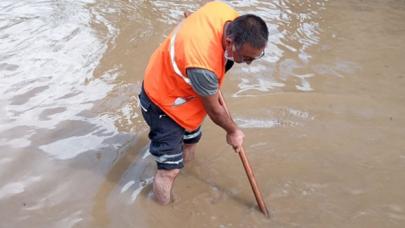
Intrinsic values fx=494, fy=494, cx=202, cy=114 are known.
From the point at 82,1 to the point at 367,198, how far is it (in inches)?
189

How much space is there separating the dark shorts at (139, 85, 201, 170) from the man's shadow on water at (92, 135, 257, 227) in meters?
0.38

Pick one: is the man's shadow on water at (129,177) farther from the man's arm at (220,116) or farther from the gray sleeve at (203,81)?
the gray sleeve at (203,81)

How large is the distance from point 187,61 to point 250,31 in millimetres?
371

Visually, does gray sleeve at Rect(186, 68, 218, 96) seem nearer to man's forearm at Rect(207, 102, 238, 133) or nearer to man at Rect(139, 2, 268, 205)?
man at Rect(139, 2, 268, 205)

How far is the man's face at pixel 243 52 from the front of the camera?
2587 millimetres

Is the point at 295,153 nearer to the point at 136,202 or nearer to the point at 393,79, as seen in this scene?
the point at 136,202

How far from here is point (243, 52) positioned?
2.62 m

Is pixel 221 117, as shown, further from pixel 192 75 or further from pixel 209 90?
pixel 192 75

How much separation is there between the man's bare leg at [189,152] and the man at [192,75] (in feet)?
1.30

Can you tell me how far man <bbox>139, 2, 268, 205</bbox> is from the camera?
2.62 meters

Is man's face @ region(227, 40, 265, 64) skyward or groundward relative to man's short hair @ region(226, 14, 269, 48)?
groundward

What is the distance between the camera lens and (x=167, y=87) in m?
2.94

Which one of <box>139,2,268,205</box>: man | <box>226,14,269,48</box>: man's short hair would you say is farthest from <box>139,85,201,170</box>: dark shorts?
<box>226,14,269,48</box>: man's short hair

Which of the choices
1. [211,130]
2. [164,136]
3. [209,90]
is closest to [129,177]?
[164,136]
